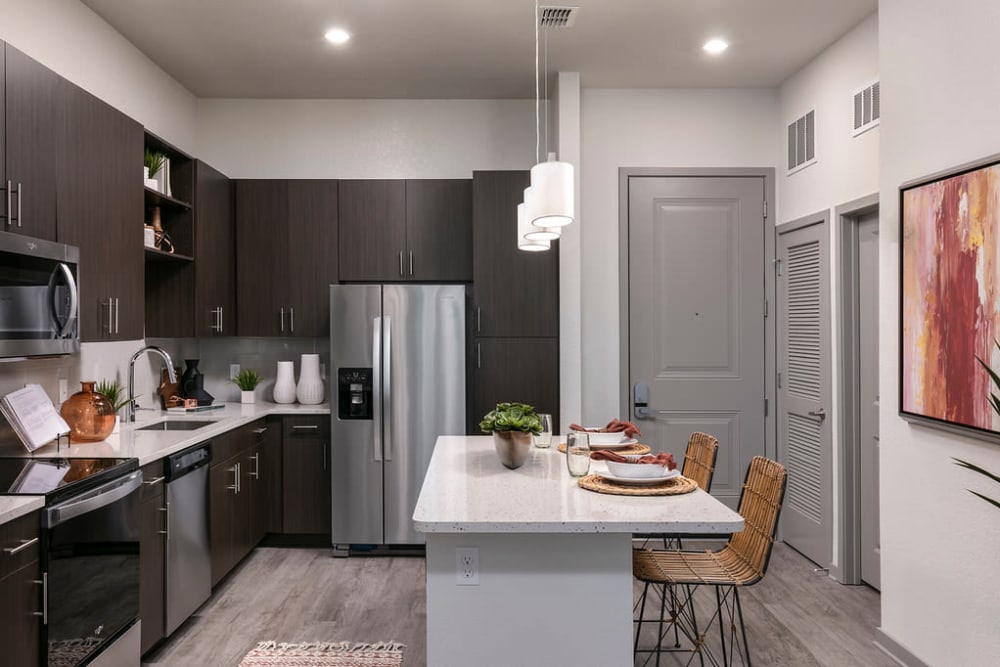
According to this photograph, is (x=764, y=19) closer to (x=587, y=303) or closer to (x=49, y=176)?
(x=587, y=303)

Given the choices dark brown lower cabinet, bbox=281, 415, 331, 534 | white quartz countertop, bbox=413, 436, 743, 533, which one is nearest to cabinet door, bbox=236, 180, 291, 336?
dark brown lower cabinet, bbox=281, 415, 331, 534

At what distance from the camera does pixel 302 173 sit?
16.0 ft

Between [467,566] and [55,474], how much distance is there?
145cm

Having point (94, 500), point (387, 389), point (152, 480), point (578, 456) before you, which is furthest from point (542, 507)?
point (387, 389)

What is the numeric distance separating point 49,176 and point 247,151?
233 cm

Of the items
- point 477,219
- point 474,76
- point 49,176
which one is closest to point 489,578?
point 49,176

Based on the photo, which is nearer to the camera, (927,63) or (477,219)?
(927,63)

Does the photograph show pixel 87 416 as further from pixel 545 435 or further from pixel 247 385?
pixel 545 435

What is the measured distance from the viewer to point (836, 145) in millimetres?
3900

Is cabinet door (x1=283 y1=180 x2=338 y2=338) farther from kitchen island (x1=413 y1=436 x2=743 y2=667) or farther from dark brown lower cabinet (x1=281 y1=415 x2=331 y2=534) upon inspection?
kitchen island (x1=413 y1=436 x2=743 y2=667)

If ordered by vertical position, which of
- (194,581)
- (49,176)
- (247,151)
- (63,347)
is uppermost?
(247,151)

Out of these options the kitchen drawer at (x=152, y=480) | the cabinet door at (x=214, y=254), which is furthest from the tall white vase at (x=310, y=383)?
the kitchen drawer at (x=152, y=480)

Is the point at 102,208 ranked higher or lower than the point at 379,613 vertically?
higher

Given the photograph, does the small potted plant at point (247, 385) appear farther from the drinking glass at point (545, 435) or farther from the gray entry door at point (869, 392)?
the gray entry door at point (869, 392)
